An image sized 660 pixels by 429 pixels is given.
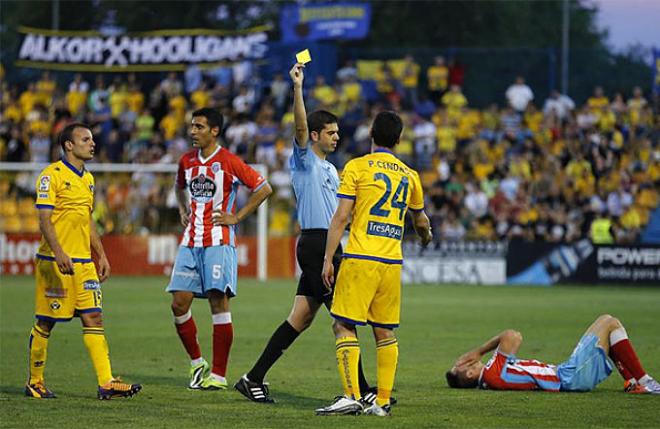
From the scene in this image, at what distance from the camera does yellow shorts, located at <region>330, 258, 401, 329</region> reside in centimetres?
935

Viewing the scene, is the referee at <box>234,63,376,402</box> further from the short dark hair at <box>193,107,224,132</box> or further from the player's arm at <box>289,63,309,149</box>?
the short dark hair at <box>193,107,224,132</box>

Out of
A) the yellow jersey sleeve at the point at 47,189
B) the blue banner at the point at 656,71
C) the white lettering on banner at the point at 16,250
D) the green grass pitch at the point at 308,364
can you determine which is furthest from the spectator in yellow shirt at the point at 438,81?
the yellow jersey sleeve at the point at 47,189

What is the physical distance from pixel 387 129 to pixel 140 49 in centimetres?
3028

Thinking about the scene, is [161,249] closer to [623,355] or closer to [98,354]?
[98,354]

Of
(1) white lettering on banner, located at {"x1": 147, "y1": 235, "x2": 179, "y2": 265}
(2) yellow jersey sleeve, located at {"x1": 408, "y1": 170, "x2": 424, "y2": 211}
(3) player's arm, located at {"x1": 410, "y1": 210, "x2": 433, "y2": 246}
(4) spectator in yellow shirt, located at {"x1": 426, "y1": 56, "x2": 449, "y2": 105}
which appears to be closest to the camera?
(2) yellow jersey sleeve, located at {"x1": 408, "y1": 170, "x2": 424, "y2": 211}

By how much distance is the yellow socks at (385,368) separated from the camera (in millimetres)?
9359

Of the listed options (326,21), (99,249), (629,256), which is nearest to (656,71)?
(629,256)

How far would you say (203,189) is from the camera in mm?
11312

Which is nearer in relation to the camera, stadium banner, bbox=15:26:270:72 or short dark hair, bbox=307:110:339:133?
short dark hair, bbox=307:110:339:133

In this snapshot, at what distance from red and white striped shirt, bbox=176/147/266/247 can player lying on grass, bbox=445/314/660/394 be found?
2.55 m

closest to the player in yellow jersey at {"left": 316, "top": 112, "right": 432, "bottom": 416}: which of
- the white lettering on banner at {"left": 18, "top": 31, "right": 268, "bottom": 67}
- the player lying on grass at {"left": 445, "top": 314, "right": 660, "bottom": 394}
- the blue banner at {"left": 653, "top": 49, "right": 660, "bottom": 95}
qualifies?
the player lying on grass at {"left": 445, "top": 314, "right": 660, "bottom": 394}

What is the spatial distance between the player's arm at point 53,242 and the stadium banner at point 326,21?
3031 centimetres

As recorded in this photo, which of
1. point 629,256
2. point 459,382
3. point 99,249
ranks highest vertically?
point 99,249

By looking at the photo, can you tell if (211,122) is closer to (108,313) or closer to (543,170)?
(108,313)
